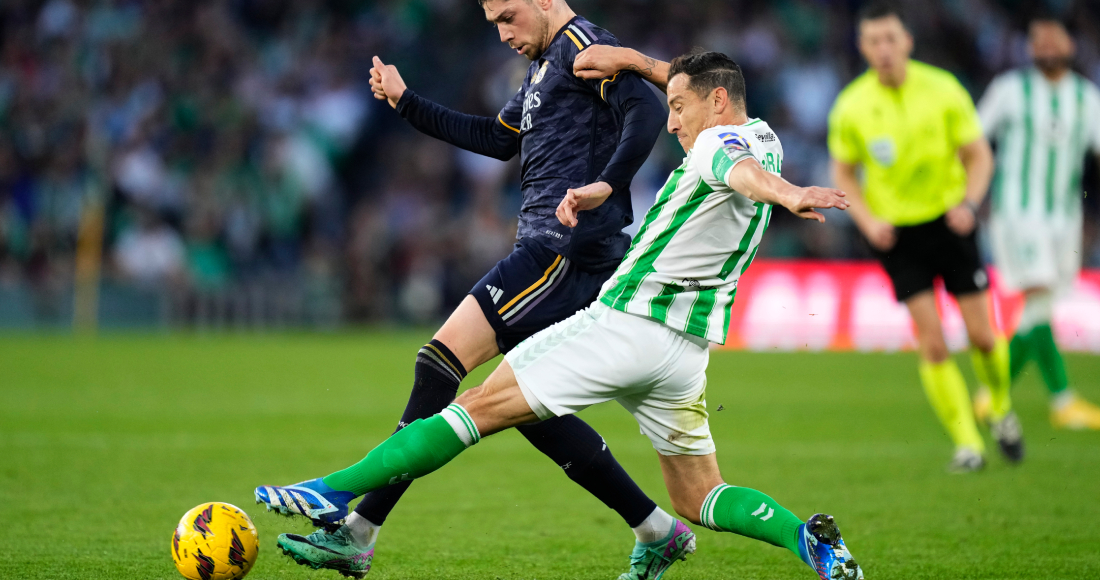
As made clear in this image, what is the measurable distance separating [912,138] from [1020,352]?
1.86m

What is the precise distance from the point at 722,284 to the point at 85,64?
1859cm

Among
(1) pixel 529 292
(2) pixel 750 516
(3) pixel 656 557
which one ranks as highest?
(1) pixel 529 292

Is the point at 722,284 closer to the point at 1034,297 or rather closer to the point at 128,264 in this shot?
the point at 1034,297

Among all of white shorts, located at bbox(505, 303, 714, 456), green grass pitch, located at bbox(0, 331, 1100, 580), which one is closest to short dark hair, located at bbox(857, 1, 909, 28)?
green grass pitch, located at bbox(0, 331, 1100, 580)

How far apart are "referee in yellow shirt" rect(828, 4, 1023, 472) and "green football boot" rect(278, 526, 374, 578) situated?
3787 millimetres

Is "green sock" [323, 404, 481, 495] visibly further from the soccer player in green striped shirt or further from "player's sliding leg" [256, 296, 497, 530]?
"player's sliding leg" [256, 296, 497, 530]

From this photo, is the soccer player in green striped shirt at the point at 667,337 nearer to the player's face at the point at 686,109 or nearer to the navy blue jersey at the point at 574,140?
the player's face at the point at 686,109

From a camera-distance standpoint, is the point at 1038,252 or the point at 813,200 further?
the point at 1038,252

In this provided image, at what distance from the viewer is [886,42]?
6.73m

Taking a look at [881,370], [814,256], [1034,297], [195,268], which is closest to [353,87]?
[195,268]

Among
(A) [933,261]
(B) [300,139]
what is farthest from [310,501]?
(B) [300,139]

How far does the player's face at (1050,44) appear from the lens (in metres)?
7.79

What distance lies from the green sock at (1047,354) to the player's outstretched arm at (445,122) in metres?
4.64

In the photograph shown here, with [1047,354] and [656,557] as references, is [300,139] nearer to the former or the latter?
[1047,354]
